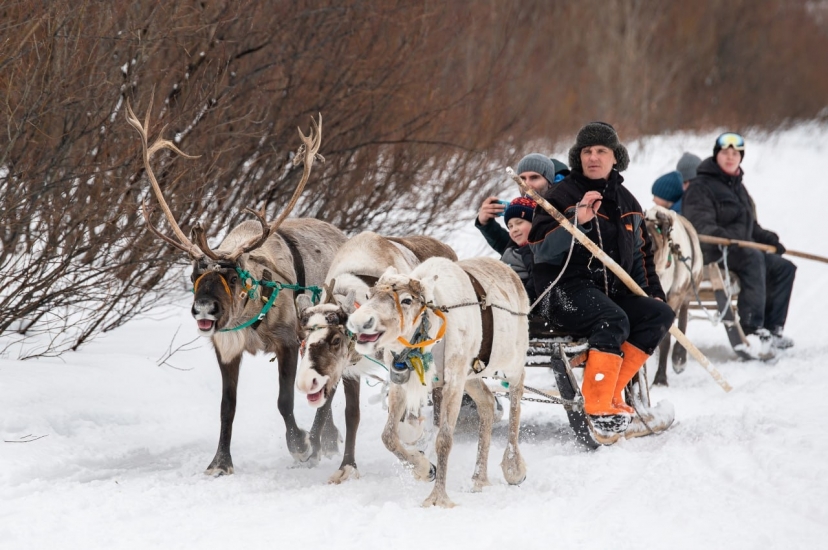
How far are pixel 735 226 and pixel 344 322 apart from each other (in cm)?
622

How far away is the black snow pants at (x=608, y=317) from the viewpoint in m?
5.89

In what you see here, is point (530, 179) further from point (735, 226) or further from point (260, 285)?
point (735, 226)

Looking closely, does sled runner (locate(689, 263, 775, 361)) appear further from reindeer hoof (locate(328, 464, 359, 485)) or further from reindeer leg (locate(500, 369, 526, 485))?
reindeer hoof (locate(328, 464, 359, 485))

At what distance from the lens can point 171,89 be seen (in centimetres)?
776

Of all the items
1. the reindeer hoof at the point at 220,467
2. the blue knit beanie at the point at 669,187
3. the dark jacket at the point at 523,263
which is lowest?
the reindeer hoof at the point at 220,467

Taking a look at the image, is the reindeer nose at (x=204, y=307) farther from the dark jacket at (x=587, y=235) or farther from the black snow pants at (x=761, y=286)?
the black snow pants at (x=761, y=286)

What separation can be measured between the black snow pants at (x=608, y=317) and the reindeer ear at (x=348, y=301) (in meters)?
1.59

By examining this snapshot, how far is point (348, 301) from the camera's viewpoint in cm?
511

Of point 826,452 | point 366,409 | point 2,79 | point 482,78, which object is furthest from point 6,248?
point 482,78

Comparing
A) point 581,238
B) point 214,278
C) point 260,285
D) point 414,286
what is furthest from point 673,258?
point 214,278

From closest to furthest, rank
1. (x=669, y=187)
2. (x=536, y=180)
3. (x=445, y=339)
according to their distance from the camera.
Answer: (x=445, y=339) < (x=536, y=180) < (x=669, y=187)

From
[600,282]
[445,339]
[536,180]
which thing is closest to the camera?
[445,339]

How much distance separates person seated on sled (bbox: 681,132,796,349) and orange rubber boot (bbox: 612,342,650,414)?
13.1ft

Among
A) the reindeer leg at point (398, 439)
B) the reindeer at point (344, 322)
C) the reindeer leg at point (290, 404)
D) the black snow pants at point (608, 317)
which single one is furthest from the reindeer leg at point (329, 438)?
the black snow pants at point (608, 317)
